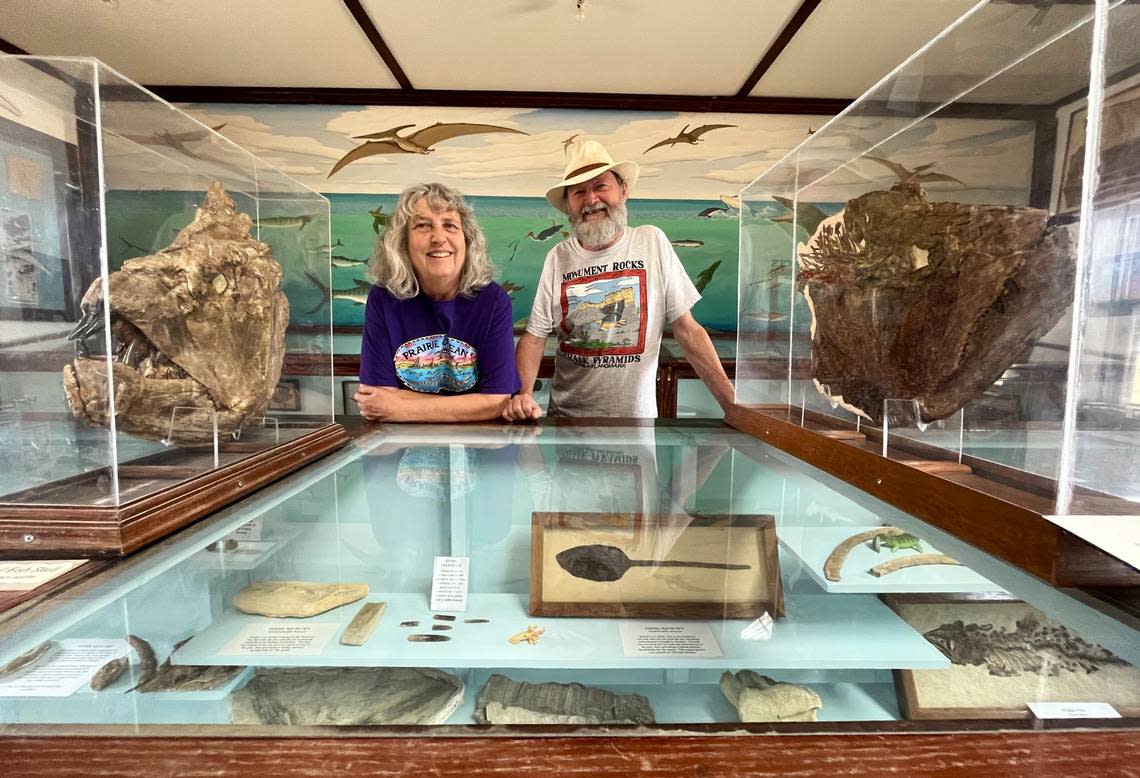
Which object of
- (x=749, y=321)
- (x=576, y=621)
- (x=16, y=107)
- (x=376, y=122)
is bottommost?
(x=576, y=621)

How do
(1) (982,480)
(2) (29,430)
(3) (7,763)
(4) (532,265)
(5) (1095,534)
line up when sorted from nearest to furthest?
1. (3) (7,763)
2. (5) (1095,534)
3. (1) (982,480)
4. (2) (29,430)
5. (4) (532,265)

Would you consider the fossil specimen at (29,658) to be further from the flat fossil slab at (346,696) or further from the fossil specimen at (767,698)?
the fossil specimen at (767,698)

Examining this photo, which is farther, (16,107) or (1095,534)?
(16,107)

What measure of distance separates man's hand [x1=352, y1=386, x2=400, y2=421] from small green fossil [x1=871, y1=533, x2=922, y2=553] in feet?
4.68

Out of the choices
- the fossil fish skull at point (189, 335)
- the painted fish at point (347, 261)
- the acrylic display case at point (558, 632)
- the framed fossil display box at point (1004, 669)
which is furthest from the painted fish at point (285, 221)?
the painted fish at point (347, 261)

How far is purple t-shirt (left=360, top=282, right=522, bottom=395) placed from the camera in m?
1.97

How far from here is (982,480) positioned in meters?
0.75

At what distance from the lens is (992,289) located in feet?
2.67

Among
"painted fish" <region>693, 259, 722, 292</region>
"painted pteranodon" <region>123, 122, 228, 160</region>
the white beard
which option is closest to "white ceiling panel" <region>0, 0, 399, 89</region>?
the white beard

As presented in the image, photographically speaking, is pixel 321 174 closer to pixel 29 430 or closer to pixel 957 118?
pixel 29 430

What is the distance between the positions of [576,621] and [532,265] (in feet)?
12.5

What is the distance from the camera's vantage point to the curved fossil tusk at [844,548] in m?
0.69

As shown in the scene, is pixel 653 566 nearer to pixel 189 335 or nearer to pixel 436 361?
pixel 189 335

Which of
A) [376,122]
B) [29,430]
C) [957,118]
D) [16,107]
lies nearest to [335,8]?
[376,122]
